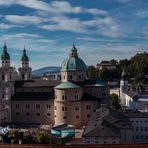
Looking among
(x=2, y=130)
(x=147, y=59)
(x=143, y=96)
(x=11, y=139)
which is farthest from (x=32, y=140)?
(x=147, y=59)

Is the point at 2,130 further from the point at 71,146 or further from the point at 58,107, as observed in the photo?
the point at 71,146

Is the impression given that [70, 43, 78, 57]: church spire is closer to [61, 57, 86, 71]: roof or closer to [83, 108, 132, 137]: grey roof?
[61, 57, 86, 71]: roof

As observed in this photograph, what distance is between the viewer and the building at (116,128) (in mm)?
44562

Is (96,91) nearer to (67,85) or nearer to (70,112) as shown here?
(67,85)

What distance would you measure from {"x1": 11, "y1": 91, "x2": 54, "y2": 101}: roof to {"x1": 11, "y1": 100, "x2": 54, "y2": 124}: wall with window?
0.48 m

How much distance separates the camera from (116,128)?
46469mm

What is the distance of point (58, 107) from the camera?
63969 mm

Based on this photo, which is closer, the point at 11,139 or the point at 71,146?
the point at 71,146

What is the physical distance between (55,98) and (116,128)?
19.6 metres

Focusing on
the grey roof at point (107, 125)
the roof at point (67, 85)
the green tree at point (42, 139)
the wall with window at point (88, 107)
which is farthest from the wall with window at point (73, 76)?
the green tree at point (42, 139)

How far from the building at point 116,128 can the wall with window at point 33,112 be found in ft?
42.8

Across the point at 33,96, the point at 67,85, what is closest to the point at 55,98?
the point at 67,85

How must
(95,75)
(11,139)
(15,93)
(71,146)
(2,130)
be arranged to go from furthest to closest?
1. (95,75)
2. (15,93)
3. (2,130)
4. (11,139)
5. (71,146)

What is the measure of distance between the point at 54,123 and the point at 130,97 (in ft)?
66.6
